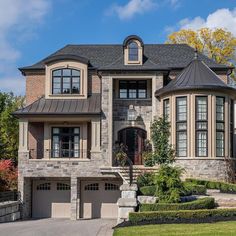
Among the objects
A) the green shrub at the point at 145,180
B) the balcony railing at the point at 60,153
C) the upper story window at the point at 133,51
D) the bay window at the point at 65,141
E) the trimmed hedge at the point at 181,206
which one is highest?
the upper story window at the point at 133,51

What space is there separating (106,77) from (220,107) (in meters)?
7.01

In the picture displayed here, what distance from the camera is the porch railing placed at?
28.3 meters

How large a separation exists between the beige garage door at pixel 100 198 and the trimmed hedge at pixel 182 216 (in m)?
12.3

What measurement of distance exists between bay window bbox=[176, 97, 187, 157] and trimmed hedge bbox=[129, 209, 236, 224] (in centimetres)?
918

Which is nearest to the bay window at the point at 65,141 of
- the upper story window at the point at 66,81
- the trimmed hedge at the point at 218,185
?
the upper story window at the point at 66,81

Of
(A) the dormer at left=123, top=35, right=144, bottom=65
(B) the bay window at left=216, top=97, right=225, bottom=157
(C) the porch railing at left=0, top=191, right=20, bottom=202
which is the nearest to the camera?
(B) the bay window at left=216, top=97, right=225, bottom=157

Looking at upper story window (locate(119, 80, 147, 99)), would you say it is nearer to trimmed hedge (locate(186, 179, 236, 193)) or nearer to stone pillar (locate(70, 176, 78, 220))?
stone pillar (locate(70, 176, 78, 220))

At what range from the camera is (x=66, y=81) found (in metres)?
31.4

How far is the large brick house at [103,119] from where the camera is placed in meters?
27.4

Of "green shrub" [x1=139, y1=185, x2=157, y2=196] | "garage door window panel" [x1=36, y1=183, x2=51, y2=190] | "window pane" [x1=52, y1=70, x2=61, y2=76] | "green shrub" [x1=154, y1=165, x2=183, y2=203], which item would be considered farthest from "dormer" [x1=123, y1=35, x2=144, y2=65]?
"green shrub" [x1=154, y1=165, x2=183, y2=203]

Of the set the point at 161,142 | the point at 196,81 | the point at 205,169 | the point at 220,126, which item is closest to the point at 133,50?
the point at 196,81

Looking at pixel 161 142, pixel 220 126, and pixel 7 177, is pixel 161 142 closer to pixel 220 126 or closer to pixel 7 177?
pixel 220 126

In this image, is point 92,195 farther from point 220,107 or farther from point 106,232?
point 106,232

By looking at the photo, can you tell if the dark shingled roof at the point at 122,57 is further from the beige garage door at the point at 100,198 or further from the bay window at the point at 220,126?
the beige garage door at the point at 100,198
